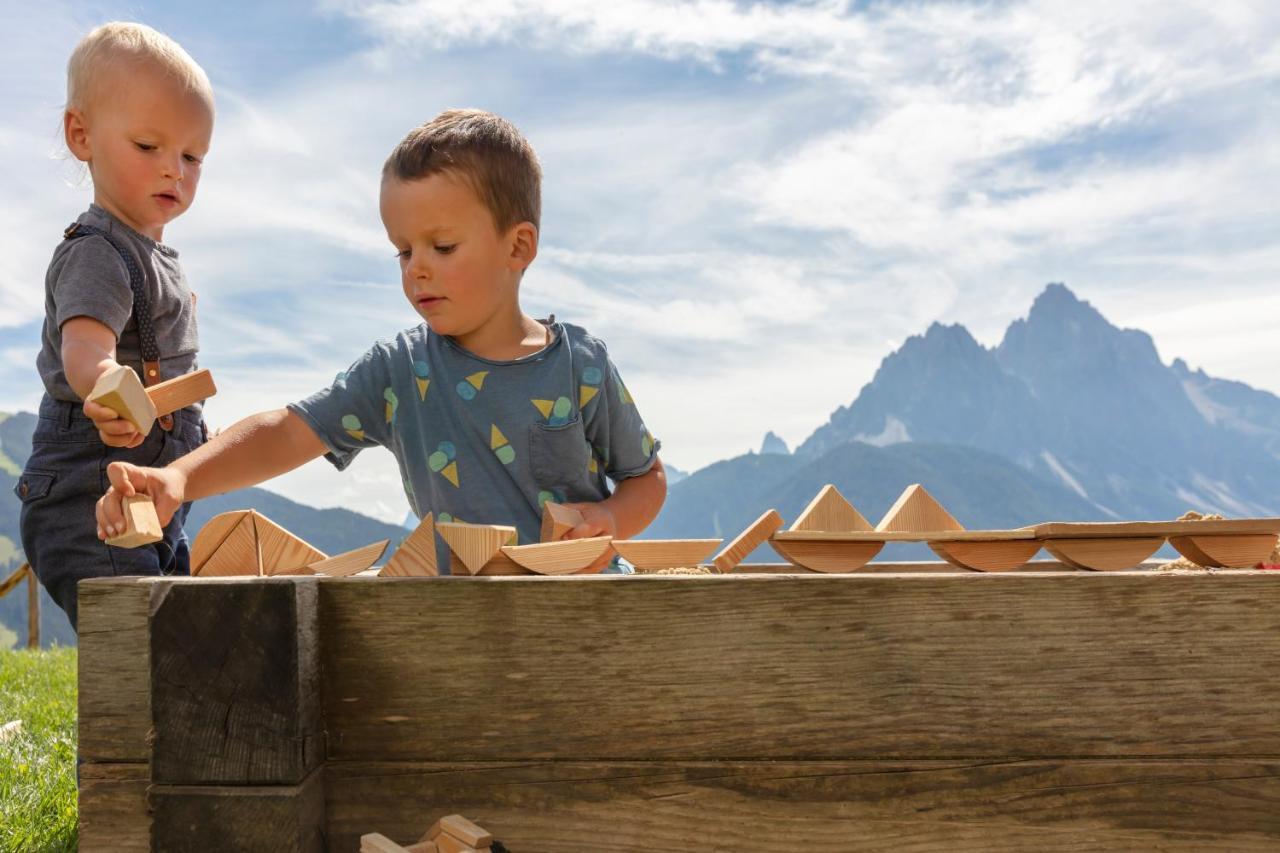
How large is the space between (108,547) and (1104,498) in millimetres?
203086

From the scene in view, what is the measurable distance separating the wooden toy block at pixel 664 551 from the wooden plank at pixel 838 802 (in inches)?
17.6

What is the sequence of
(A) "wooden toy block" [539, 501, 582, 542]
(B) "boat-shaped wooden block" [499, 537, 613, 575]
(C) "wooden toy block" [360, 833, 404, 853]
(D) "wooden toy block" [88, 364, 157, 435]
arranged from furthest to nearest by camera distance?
(A) "wooden toy block" [539, 501, 582, 542]
(D) "wooden toy block" [88, 364, 157, 435]
(B) "boat-shaped wooden block" [499, 537, 613, 575]
(C) "wooden toy block" [360, 833, 404, 853]

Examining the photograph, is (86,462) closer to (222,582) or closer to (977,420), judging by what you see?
(222,582)

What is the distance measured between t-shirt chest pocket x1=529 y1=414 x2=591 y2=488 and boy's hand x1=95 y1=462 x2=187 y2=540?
876 millimetres

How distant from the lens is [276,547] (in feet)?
6.73

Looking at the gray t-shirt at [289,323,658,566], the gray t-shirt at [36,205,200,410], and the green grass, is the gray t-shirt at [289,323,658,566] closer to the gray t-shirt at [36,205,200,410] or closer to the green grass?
the gray t-shirt at [36,205,200,410]

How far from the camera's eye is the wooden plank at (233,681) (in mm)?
1593

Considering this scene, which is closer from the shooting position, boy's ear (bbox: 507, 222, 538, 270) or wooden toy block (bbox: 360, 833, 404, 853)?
wooden toy block (bbox: 360, 833, 404, 853)

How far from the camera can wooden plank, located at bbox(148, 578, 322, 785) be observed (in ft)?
5.23

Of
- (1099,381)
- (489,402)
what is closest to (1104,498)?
(1099,381)

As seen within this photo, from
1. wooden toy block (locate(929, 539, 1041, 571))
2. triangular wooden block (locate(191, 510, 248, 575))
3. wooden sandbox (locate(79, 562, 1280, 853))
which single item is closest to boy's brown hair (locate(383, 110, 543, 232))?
triangular wooden block (locate(191, 510, 248, 575))

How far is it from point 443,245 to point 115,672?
1266mm

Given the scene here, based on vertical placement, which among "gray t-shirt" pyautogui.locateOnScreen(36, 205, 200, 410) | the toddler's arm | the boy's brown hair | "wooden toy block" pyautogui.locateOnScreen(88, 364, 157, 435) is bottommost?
"wooden toy block" pyautogui.locateOnScreen(88, 364, 157, 435)

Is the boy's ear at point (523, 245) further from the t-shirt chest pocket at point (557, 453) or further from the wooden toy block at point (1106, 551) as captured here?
the wooden toy block at point (1106, 551)
